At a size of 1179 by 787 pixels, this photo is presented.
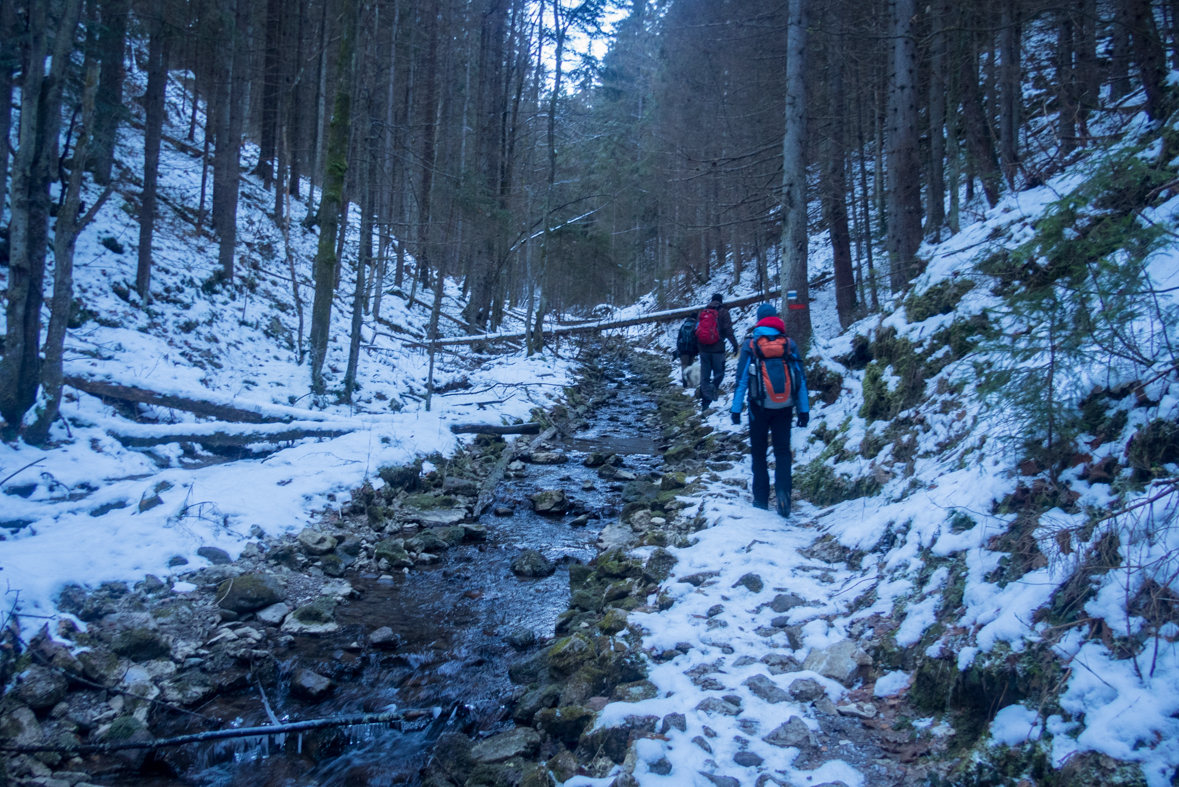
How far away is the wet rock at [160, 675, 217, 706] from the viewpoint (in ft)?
14.9

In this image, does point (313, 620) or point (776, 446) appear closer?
point (313, 620)

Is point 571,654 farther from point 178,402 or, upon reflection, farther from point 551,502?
point 178,402

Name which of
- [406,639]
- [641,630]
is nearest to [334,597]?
[406,639]

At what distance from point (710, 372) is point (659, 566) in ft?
24.5

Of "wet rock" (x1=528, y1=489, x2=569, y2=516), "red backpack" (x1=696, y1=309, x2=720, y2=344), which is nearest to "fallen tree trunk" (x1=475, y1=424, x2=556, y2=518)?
"wet rock" (x1=528, y1=489, x2=569, y2=516)

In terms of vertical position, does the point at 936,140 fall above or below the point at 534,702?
above

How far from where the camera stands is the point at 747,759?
3.28m

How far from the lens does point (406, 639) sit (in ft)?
18.6

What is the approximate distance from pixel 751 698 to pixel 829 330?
11.2 metres

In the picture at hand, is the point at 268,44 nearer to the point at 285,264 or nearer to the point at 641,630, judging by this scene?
the point at 285,264

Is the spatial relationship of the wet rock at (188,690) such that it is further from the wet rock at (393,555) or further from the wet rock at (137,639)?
the wet rock at (393,555)

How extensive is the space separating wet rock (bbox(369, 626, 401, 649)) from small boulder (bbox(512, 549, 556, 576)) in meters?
1.73

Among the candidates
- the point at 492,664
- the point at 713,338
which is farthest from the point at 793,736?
the point at 713,338

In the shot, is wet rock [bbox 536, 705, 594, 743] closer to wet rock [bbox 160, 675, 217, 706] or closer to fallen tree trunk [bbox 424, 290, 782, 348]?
wet rock [bbox 160, 675, 217, 706]
